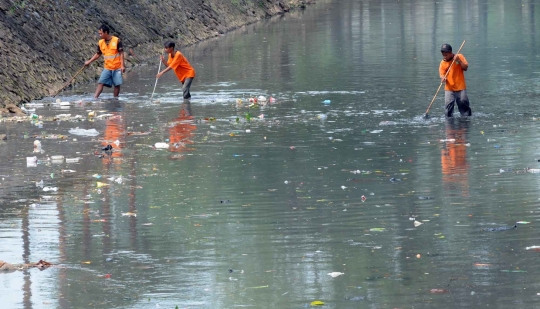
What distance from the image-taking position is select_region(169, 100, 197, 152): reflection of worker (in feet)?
51.9

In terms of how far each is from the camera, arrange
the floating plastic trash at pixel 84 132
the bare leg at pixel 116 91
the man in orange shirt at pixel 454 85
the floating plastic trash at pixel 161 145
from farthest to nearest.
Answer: the bare leg at pixel 116 91, the man in orange shirt at pixel 454 85, the floating plastic trash at pixel 84 132, the floating plastic trash at pixel 161 145

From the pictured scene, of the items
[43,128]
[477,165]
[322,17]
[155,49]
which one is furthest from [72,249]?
[322,17]

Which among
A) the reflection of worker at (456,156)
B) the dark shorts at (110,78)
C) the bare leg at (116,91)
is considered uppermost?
the dark shorts at (110,78)

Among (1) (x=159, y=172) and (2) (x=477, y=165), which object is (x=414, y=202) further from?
(1) (x=159, y=172)

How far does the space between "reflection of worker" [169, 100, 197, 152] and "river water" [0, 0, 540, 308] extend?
5 centimetres

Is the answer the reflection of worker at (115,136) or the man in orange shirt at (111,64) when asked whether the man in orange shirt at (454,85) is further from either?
the man in orange shirt at (111,64)

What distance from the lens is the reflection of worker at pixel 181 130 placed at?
1580cm

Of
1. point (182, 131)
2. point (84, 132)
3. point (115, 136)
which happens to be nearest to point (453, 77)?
point (182, 131)

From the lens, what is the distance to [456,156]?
14.1 m

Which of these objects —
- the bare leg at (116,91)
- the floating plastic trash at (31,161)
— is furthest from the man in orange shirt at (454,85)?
the bare leg at (116,91)

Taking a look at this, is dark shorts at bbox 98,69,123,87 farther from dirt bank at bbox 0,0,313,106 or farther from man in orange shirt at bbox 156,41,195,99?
man in orange shirt at bbox 156,41,195,99

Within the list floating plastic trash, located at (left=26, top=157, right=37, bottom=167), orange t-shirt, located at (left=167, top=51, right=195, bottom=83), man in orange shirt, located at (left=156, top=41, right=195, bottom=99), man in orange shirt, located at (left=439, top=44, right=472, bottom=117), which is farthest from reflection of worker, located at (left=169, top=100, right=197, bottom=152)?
man in orange shirt, located at (left=439, top=44, right=472, bottom=117)

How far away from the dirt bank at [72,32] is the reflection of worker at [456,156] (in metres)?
7.99

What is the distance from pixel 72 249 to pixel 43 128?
811 cm
